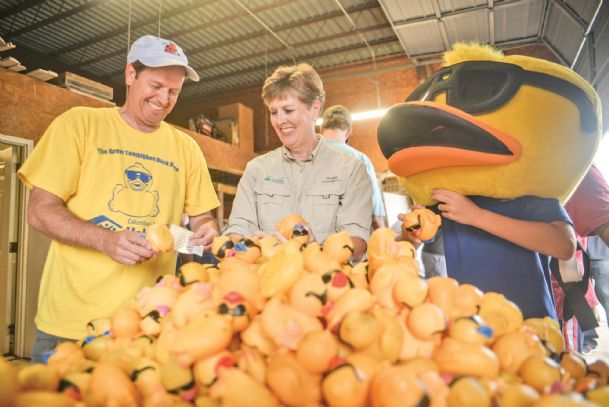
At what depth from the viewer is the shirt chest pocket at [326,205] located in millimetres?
1790

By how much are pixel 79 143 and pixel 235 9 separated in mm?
6080

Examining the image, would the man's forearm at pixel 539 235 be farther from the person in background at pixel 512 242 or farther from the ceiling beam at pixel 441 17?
the ceiling beam at pixel 441 17

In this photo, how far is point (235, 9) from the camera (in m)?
6.71

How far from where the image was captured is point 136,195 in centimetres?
163

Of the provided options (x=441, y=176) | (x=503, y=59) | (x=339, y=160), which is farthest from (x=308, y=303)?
Answer: (x=339, y=160)

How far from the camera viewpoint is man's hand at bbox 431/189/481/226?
4.03 ft

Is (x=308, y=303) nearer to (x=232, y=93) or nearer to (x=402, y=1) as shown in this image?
(x=402, y=1)

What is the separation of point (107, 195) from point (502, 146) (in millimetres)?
1493

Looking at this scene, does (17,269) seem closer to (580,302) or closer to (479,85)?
(479,85)

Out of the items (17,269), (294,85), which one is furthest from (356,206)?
(17,269)

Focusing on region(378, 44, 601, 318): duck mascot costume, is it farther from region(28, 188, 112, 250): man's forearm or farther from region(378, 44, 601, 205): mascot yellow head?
region(28, 188, 112, 250): man's forearm

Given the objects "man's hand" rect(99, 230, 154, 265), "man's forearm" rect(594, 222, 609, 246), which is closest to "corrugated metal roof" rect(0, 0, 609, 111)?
"man's forearm" rect(594, 222, 609, 246)

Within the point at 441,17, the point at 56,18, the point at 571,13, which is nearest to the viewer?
the point at 571,13

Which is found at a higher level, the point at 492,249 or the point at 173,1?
the point at 173,1
